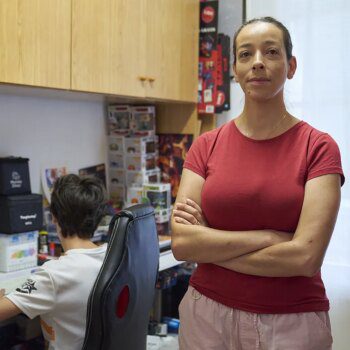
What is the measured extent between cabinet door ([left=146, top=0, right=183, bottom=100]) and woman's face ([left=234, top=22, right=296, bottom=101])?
109cm

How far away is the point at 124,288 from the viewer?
137 centimetres

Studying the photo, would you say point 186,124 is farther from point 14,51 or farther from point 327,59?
point 14,51

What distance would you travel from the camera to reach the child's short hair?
158cm

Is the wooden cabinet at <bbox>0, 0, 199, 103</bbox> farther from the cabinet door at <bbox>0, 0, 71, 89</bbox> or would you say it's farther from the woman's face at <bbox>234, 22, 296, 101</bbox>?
the woman's face at <bbox>234, 22, 296, 101</bbox>

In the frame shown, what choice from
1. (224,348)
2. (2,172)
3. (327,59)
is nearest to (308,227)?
(224,348)

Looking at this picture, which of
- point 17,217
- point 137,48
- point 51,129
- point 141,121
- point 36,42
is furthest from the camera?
point 141,121

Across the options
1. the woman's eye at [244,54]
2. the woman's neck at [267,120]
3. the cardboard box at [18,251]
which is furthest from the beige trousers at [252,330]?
the cardboard box at [18,251]

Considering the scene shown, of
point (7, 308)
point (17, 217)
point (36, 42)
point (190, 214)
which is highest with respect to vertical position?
point (36, 42)

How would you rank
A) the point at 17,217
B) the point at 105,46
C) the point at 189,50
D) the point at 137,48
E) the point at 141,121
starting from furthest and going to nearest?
the point at 141,121 → the point at 189,50 → the point at 137,48 → the point at 105,46 → the point at 17,217

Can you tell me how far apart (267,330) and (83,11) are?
1.43m

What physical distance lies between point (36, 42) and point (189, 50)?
1.11 m

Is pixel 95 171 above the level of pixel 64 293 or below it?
above

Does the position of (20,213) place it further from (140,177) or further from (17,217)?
(140,177)

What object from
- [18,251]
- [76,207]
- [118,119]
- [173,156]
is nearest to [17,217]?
[18,251]
